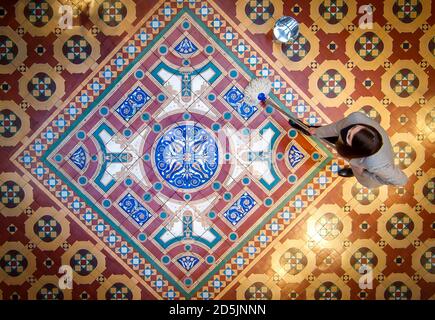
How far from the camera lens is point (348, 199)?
13.6 ft

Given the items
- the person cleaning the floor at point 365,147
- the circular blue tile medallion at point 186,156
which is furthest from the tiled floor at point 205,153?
the person cleaning the floor at point 365,147

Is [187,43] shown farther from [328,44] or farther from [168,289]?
[168,289]

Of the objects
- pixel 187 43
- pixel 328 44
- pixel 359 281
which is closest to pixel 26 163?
pixel 187 43

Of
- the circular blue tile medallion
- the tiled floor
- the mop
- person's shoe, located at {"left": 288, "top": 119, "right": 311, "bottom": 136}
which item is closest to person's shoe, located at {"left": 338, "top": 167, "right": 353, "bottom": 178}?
the tiled floor

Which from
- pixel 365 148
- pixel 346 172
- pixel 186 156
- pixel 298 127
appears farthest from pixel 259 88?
pixel 365 148

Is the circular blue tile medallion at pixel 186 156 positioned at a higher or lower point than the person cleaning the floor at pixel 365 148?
lower

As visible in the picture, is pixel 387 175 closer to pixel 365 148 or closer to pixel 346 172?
pixel 365 148

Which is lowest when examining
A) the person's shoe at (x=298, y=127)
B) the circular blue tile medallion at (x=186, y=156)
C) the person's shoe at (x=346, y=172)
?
the circular blue tile medallion at (x=186, y=156)

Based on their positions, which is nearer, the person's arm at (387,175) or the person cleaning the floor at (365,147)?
the person cleaning the floor at (365,147)

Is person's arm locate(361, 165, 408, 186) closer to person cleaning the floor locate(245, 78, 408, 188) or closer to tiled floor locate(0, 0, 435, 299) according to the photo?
person cleaning the floor locate(245, 78, 408, 188)

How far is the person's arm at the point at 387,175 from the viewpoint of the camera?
10.2 feet

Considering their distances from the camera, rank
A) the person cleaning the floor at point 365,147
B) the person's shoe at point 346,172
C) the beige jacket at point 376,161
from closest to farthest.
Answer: the person cleaning the floor at point 365,147
the beige jacket at point 376,161
the person's shoe at point 346,172

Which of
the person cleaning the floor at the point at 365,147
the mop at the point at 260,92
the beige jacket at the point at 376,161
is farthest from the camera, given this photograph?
the mop at the point at 260,92

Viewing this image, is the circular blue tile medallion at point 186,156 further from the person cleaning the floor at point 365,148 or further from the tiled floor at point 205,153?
the person cleaning the floor at point 365,148
